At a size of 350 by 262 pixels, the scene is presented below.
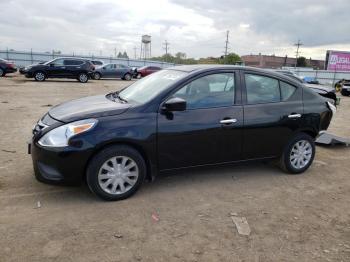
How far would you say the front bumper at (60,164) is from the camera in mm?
3881

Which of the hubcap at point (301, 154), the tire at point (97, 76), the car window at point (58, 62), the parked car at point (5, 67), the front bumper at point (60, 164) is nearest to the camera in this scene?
the front bumper at point (60, 164)

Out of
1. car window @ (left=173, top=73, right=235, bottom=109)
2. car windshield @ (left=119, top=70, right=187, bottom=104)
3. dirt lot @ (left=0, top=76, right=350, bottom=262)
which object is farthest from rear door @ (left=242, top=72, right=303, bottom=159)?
car windshield @ (left=119, top=70, right=187, bottom=104)

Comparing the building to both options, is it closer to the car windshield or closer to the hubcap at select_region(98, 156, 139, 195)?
the car windshield

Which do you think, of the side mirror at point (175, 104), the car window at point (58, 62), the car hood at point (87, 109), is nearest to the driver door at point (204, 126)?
the side mirror at point (175, 104)

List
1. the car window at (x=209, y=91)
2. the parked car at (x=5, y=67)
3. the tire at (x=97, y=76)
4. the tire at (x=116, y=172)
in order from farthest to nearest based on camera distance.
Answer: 1. the tire at (x=97, y=76)
2. the parked car at (x=5, y=67)
3. the car window at (x=209, y=91)
4. the tire at (x=116, y=172)

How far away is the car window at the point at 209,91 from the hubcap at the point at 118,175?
1.04 meters

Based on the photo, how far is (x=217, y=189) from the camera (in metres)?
4.68

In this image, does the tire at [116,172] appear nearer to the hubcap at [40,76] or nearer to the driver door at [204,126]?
the driver door at [204,126]

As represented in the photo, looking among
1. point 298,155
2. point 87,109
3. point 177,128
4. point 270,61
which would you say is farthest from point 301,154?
point 270,61

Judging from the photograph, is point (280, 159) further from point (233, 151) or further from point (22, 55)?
point (22, 55)

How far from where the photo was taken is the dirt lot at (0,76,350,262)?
10.5 feet

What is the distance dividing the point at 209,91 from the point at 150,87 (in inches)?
31.8

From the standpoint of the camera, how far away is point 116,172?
4.11m

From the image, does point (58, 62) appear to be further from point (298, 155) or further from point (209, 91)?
point (298, 155)
